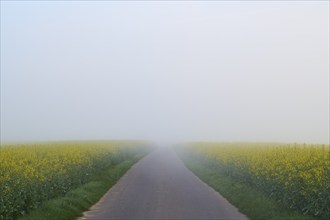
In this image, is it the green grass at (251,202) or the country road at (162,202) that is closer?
the green grass at (251,202)

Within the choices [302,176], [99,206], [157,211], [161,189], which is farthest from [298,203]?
[161,189]

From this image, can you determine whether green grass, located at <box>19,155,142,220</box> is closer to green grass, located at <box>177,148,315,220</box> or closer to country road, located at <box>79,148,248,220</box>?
country road, located at <box>79,148,248,220</box>

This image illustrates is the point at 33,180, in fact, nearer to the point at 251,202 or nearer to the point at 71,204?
the point at 71,204

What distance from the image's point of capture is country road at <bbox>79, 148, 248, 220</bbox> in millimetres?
16953

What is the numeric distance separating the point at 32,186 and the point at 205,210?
686 cm

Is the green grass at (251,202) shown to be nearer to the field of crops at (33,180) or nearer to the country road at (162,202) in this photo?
Result: the country road at (162,202)

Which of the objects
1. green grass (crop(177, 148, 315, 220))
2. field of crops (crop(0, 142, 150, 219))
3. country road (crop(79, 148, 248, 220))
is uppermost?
field of crops (crop(0, 142, 150, 219))

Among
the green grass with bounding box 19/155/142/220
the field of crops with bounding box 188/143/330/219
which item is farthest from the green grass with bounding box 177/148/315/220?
the green grass with bounding box 19/155/142/220

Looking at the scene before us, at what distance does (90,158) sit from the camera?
30.9 meters

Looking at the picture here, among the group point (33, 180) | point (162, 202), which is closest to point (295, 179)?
point (162, 202)

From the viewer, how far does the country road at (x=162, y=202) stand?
55.6 feet

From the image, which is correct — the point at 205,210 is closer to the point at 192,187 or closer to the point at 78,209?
the point at 78,209

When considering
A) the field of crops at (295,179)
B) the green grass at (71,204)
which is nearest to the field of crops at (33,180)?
the green grass at (71,204)

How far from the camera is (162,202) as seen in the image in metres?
20.0
